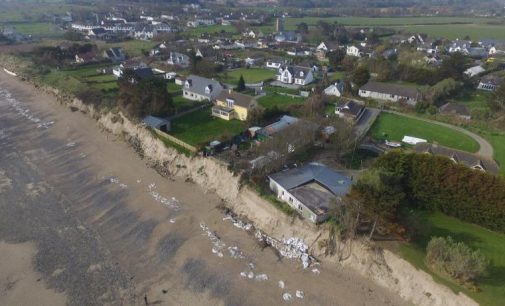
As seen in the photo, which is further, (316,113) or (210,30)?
(210,30)

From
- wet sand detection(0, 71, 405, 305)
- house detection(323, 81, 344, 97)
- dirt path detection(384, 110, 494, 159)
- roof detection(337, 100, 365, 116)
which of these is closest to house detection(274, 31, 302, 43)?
house detection(323, 81, 344, 97)

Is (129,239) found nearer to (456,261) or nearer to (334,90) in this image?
(456,261)

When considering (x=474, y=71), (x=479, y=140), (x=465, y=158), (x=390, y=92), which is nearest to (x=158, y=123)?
(x=465, y=158)

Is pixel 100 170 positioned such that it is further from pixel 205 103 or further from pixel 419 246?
pixel 419 246

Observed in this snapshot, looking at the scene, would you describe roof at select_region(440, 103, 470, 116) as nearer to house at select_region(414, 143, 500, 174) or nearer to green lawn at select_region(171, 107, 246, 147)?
house at select_region(414, 143, 500, 174)

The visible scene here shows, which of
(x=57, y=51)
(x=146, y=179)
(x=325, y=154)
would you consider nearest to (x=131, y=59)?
(x=57, y=51)

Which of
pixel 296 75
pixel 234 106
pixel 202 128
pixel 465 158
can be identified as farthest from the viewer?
pixel 296 75

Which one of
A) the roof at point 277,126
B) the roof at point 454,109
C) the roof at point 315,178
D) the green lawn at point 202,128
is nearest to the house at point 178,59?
the green lawn at point 202,128
